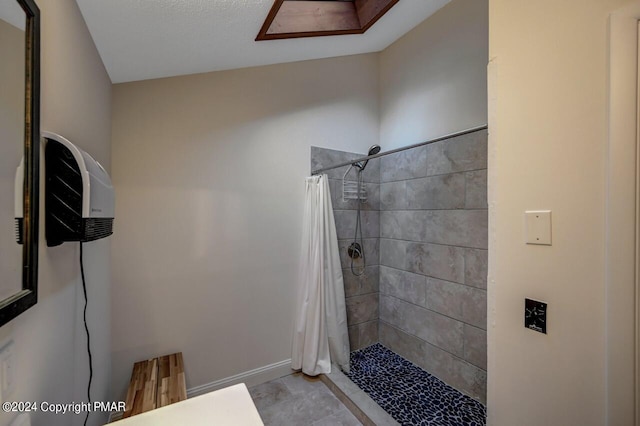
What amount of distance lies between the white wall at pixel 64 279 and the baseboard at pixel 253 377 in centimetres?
72

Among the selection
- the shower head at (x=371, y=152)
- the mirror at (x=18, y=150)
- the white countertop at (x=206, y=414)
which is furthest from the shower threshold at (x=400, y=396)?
the mirror at (x=18, y=150)

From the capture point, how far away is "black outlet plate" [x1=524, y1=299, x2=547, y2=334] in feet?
2.93

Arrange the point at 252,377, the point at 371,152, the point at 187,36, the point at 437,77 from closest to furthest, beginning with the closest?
the point at 187,36
the point at 252,377
the point at 437,77
the point at 371,152

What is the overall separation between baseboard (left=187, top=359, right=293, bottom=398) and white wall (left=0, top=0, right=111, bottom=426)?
0.72m

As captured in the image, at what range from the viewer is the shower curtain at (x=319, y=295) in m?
2.34

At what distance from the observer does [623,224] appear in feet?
2.39

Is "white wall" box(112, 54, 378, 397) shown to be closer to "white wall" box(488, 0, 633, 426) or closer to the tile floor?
the tile floor

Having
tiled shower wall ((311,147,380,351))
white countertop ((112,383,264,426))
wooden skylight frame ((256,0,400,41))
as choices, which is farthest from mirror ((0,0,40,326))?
tiled shower wall ((311,147,380,351))

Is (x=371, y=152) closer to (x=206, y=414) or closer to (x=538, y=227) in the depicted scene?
(x=538, y=227)

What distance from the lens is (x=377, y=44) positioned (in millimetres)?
2730

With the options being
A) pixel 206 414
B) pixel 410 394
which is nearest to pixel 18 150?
pixel 206 414

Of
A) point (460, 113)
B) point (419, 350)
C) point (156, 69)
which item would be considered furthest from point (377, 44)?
point (419, 350)

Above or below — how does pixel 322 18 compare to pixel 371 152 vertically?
above

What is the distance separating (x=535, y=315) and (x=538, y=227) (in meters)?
0.30
